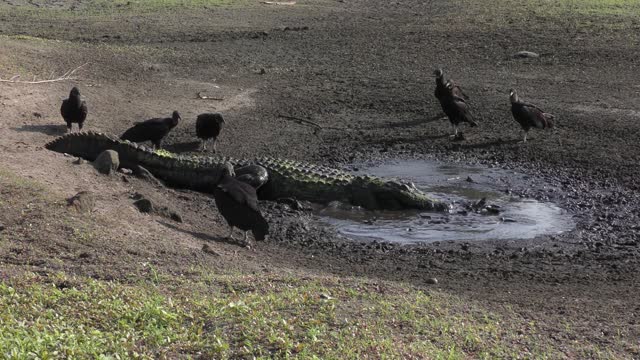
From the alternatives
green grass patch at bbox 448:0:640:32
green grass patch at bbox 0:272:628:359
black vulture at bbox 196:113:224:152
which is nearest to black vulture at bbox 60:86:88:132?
black vulture at bbox 196:113:224:152

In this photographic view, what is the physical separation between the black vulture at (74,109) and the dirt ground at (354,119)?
0.25 m

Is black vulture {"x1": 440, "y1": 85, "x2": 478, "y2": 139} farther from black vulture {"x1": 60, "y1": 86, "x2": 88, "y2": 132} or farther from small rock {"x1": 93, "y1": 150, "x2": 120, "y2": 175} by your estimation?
small rock {"x1": 93, "y1": 150, "x2": 120, "y2": 175}

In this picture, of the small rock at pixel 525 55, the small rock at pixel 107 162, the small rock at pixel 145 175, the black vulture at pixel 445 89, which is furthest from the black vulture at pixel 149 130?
the small rock at pixel 525 55

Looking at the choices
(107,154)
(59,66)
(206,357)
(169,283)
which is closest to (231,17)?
(59,66)

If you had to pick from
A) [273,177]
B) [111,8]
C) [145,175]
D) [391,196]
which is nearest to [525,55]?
[391,196]

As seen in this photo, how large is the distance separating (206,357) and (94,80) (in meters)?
11.5

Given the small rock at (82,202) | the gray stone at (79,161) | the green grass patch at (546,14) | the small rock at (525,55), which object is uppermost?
the green grass patch at (546,14)

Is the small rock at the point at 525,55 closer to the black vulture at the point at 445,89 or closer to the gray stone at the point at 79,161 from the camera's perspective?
the black vulture at the point at 445,89

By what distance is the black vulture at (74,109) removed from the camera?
45.4ft

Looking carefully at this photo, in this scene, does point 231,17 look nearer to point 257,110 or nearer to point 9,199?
point 257,110

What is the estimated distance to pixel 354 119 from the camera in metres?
16.6

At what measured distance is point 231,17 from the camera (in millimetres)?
25609

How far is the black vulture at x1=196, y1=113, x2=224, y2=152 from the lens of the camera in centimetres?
1413

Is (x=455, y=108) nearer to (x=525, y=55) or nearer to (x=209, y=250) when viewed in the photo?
(x=525, y=55)
